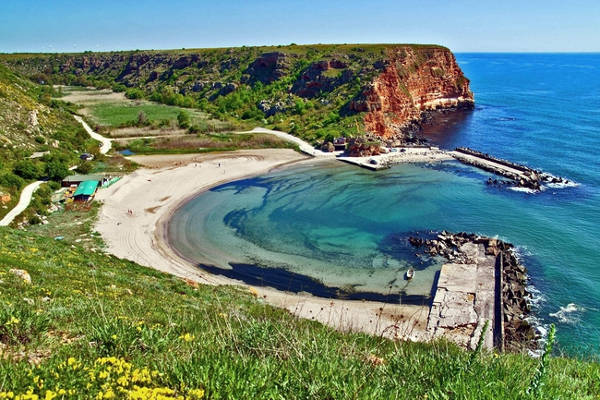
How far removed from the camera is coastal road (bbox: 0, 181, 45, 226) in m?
32.8

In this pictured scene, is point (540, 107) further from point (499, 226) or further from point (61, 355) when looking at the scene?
point (61, 355)

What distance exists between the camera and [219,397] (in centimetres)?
540

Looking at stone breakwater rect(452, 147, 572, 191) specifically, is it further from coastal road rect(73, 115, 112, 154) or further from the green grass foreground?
coastal road rect(73, 115, 112, 154)

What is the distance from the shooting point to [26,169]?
138 feet

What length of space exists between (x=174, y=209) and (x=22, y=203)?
42.9ft

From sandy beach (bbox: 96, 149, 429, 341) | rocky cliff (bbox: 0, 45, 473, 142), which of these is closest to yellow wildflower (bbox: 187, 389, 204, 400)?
sandy beach (bbox: 96, 149, 429, 341)

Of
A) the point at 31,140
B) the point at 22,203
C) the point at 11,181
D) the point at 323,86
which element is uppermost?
the point at 323,86

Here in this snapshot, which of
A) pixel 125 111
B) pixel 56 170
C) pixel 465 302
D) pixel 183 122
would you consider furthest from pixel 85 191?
pixel 125 111

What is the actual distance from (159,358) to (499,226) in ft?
114

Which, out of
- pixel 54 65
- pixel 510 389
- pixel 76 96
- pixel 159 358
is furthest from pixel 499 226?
pixel 54 65

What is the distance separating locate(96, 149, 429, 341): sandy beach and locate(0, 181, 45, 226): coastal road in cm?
592

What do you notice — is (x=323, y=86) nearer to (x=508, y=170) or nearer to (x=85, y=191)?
(x=508, y=170)

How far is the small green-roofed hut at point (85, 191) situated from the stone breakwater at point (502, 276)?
31.2 metres

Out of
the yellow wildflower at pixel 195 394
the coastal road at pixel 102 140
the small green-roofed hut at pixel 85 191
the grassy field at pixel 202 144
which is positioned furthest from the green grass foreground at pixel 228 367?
the coastal road at pixel 102 140
